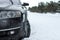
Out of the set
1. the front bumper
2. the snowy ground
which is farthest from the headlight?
the snowy ground

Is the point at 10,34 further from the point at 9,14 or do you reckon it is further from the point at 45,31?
the point at 45,31

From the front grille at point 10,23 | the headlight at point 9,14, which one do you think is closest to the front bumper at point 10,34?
the front grille at point 10,23

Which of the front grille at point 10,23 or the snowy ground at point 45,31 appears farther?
the snowy ground at point 45,31

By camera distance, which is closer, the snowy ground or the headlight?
the headlight

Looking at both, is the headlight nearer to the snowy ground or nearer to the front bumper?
the front bumper

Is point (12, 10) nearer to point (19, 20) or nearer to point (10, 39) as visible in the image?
point (19, 20)

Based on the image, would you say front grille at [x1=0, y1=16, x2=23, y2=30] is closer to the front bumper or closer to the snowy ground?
the front bumper

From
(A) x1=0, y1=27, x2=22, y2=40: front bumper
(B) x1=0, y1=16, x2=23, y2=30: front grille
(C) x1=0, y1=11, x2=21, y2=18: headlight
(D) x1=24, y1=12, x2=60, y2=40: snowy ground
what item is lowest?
(D) x1=24, y1=12, x2=60, y2=40: snowy ground

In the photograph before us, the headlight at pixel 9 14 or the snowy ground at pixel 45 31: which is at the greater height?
the headlight at pixel 9 14

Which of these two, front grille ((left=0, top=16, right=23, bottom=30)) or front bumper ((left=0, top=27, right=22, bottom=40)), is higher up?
front grille ((left=0, top=16, right=23, bottom=30))

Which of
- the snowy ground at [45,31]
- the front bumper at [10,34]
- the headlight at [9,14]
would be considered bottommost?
the snowy ground at [45,31]

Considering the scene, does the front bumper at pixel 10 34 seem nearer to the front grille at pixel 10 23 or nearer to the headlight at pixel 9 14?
the front grille at pixel 10 23

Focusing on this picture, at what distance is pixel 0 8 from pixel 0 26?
1.08ft

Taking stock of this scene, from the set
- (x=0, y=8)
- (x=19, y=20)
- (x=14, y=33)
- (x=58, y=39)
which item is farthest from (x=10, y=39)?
(x=58, y=39)
